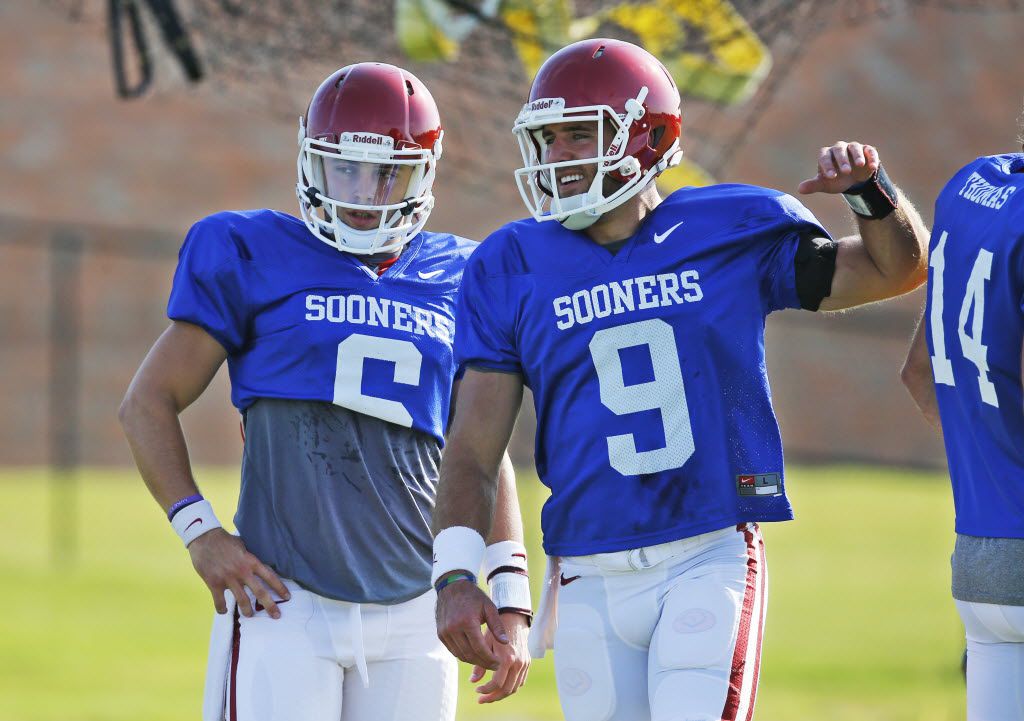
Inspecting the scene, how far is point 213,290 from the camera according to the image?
347cm

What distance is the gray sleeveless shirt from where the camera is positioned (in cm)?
342

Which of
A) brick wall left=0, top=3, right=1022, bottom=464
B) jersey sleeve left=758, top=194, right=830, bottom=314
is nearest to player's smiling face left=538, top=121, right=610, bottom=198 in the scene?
jersey sleeve left=758, top=194, right=830, bottom=314

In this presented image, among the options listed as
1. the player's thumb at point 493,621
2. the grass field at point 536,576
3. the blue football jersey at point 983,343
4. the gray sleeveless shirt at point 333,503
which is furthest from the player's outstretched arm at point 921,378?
the grass field at point 536,576

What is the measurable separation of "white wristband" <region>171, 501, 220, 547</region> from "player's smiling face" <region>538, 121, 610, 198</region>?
1061 millimetres

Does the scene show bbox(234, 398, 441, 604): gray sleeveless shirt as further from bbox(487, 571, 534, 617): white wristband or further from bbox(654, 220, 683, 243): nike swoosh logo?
bbox(654, 220, 683, 243): nike swoosh logo

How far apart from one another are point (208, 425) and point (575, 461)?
47.3 ft

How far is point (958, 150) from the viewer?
19.2 metres

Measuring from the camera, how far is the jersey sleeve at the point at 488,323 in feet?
10.6

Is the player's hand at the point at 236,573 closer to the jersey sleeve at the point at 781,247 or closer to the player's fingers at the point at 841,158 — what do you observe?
the jersey sleeve at the point at 781,247

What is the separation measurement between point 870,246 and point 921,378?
342mm

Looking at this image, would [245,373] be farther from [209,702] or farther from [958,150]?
[958,150]

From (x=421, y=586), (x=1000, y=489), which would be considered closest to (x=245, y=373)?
(x=421, y=586)

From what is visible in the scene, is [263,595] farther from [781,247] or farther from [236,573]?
[781,247]

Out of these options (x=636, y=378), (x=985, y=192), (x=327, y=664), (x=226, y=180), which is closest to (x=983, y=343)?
(x=985, y=192)
